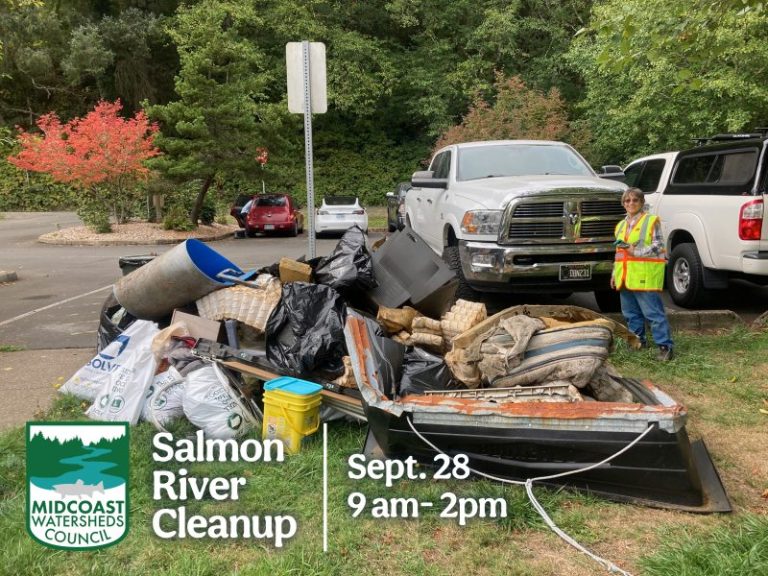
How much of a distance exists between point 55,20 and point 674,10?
30.6m

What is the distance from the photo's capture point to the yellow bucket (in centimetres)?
420

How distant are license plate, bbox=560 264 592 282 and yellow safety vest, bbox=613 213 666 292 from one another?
805mm

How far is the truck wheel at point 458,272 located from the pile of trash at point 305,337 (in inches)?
39.9

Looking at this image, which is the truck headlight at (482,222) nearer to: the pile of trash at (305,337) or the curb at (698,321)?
the pile of trash at (305,337)

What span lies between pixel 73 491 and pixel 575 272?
5.13 m

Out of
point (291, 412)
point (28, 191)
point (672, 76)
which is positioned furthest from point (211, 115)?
point (291, 412)

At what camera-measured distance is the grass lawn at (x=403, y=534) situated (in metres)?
3.02

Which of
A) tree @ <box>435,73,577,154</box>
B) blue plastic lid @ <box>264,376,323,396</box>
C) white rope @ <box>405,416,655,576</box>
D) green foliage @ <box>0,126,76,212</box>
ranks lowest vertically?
green foliage @ <box>0,126,76,212</box>

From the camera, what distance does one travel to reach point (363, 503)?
143 inches

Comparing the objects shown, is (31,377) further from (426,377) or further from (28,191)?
(28,191)

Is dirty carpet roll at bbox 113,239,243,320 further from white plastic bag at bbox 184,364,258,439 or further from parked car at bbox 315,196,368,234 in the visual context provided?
parked car at bbox 315,196,368,234

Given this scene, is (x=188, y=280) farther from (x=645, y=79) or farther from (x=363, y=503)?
(x=645, y=79)

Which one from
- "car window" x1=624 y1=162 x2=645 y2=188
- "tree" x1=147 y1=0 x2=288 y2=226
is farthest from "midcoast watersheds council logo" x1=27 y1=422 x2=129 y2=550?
"tree" x1=147 y1=0 x2=288 y2=226

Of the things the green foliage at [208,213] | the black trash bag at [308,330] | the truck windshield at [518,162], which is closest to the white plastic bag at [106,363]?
the black trash bag at [308,330]
